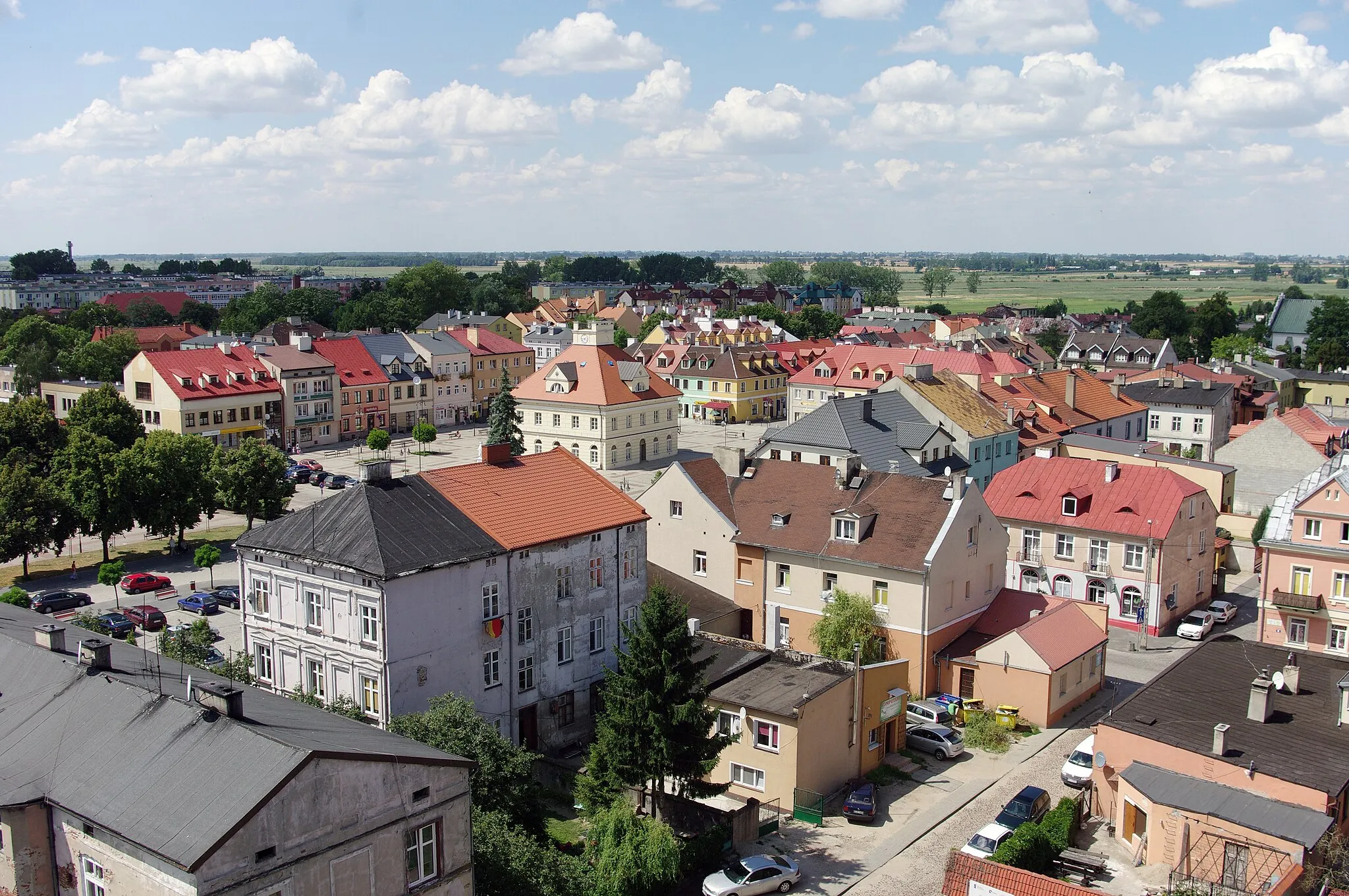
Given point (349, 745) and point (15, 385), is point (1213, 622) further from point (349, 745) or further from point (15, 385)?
point (15, 385)

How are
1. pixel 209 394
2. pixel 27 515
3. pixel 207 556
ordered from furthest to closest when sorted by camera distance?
1. pixel 209 394
2. pixel 27 515
3. pixel 207 556

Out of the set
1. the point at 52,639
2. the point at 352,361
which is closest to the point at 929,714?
the point at 52,639

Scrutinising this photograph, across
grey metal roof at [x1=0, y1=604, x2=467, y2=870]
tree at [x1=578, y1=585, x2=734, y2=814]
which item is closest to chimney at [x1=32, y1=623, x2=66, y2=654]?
grey metal roof at [x1=0, y1=604, x2=467, y2=870]

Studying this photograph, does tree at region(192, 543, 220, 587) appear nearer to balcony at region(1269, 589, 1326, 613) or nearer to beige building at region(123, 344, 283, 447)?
beige building at region(123, 344, 283, 447)

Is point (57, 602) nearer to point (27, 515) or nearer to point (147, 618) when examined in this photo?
point (147, 618)

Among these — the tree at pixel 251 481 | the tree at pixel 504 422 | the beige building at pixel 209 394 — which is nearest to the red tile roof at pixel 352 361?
the beige building at pixel 209 394

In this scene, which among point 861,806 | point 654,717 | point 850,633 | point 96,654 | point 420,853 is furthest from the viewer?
point 850,633
